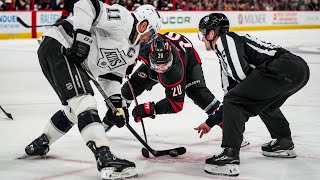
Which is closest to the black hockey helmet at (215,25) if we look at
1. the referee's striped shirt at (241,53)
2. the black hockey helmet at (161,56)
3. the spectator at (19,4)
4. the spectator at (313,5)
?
the referee's striped shirt at (241,53)

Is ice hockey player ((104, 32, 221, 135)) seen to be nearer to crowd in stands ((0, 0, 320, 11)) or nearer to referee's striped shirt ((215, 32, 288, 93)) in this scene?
referee's striped shirt ((215, 32, 288, 93))

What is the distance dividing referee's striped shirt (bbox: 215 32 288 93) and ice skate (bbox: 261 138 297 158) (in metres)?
0.61

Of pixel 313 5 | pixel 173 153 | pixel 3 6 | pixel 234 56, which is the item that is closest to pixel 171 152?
pixel 173 153

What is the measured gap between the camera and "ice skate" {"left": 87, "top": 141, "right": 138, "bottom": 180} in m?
A: 3.34

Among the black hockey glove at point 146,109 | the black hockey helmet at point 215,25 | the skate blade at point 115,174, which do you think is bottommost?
the skate blade at point 115,174

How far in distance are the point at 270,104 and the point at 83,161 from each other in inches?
44.8

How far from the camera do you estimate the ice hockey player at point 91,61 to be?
3400 millimetres

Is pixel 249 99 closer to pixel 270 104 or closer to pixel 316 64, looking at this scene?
pixel 270 104

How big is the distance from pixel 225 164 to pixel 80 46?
998 millimetres

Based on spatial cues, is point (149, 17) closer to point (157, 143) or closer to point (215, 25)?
point (215, 25)

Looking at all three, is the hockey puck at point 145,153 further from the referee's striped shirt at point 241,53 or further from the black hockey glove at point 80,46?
the black hockey glove at point 80,46

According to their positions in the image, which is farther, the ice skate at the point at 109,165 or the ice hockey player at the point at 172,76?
the ice hockey player at the point at 172,76

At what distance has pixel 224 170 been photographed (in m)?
3.62

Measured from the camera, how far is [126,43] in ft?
12.4
